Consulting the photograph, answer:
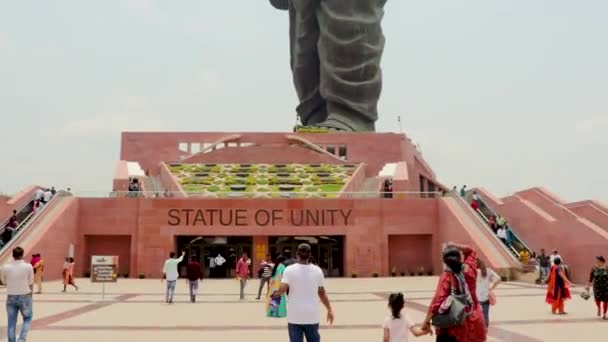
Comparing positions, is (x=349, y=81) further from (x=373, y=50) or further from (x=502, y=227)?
(x=502, y=227)

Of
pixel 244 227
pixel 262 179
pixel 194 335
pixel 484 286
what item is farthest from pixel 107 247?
pixel 484 286

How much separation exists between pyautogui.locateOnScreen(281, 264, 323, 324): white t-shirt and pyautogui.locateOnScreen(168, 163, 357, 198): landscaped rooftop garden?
77.8 feet

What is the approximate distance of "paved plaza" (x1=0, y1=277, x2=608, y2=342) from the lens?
380 inches

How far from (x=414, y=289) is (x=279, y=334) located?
441 inches

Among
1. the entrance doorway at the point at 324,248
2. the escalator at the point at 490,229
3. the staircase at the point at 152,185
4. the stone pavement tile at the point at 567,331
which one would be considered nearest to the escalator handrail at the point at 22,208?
the staircase at the point at 152,185

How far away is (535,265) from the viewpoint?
23.8 m

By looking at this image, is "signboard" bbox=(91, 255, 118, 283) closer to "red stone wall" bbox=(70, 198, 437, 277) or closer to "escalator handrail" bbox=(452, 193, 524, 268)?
"red stone wall" bbox=(70, 198, 437, 277)

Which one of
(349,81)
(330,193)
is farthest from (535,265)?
(349,81)

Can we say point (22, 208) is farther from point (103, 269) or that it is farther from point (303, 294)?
point (303, 294)

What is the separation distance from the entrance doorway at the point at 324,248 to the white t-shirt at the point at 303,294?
23.6m

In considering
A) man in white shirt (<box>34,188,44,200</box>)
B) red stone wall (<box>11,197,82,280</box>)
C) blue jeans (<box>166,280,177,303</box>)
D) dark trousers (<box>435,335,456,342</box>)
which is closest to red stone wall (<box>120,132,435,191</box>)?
man in white shirt (<box>34,188,44,200</box>)

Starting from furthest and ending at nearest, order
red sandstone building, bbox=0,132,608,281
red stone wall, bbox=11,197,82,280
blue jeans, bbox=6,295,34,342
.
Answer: red sandstone building, bbox=0,132,608,281 < red stone wall, bbox=11,197,82,280 < blue jeans, bbox=6,295,34,342

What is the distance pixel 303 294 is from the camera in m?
5.80

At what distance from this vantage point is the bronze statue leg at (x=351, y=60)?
52938 mm
